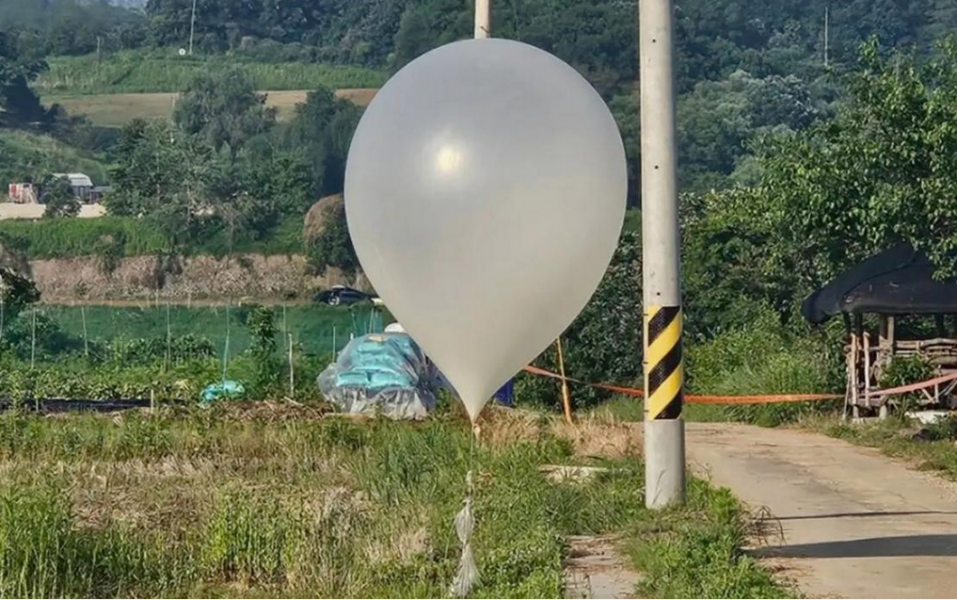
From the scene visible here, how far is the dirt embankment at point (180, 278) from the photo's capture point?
5919cm

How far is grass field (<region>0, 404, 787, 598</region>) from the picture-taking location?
32.7ft

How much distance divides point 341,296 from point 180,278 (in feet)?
30.4

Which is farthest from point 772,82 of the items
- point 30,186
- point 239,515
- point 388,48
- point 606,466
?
point 239,515

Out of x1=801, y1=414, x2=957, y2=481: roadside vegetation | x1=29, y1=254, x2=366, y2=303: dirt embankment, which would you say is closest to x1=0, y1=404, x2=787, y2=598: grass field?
x1=801, y1=414, x2=957, y2=481: roadside vegetation

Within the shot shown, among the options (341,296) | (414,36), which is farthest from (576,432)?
(414,36)

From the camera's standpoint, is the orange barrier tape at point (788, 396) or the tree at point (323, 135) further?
the tree at point (323, 135)

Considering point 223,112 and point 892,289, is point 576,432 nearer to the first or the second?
point 892,289

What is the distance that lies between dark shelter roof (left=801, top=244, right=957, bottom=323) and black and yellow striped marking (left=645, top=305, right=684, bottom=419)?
31.7ft

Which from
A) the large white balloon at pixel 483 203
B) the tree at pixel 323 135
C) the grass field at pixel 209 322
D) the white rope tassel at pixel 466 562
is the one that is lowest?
the grass field at pixel 209 322

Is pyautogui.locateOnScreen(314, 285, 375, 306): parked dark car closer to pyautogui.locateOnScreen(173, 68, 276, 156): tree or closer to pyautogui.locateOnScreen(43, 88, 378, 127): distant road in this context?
pyautogui.locateOnScreen(173, 68, 276, 156): tree

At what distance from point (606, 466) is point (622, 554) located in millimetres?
4641

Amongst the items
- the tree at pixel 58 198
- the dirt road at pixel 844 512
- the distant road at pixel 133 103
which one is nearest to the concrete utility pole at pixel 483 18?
the dirt road at pixel 844 512

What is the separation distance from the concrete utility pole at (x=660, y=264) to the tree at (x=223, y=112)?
2619 inches

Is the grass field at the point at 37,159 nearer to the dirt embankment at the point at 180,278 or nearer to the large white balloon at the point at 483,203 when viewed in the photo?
the dirt embankment at the point at 180,278
